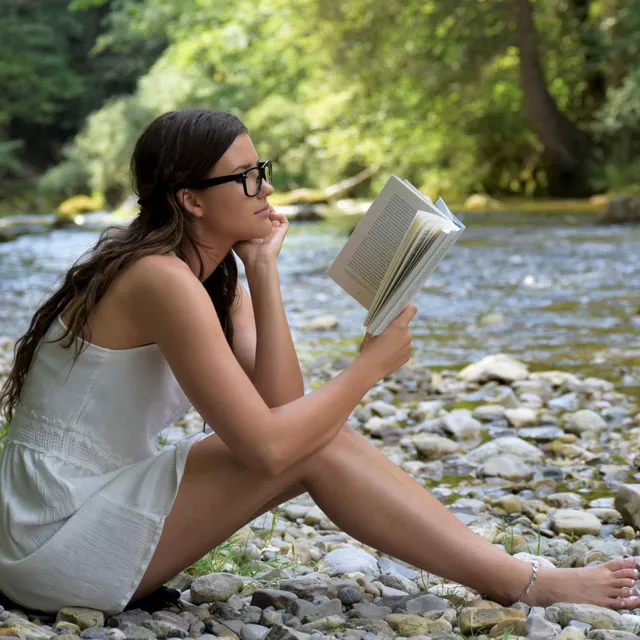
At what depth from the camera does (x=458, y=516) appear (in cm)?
323

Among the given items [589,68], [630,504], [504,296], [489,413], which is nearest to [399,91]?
[589,68]

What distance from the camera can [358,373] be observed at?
2.22 meters

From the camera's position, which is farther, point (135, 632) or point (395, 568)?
point (395, 568)

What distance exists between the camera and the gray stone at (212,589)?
233cm

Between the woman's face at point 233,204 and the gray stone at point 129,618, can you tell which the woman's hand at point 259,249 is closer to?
the woman's face at point 233,204

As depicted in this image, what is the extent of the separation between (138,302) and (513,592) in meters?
1.01

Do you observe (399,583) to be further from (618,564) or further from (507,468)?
(507,468)

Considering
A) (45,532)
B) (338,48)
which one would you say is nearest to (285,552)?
(45,532)

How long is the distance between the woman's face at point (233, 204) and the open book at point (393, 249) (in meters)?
0.20

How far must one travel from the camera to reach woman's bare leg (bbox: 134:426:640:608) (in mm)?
2186

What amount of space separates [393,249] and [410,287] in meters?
0.14

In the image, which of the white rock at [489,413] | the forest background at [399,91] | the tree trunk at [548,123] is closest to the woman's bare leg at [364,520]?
the white rock at [489,413]

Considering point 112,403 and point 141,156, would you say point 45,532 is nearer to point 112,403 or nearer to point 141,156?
point 112,403

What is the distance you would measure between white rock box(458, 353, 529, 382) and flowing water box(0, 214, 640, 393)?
411mm
